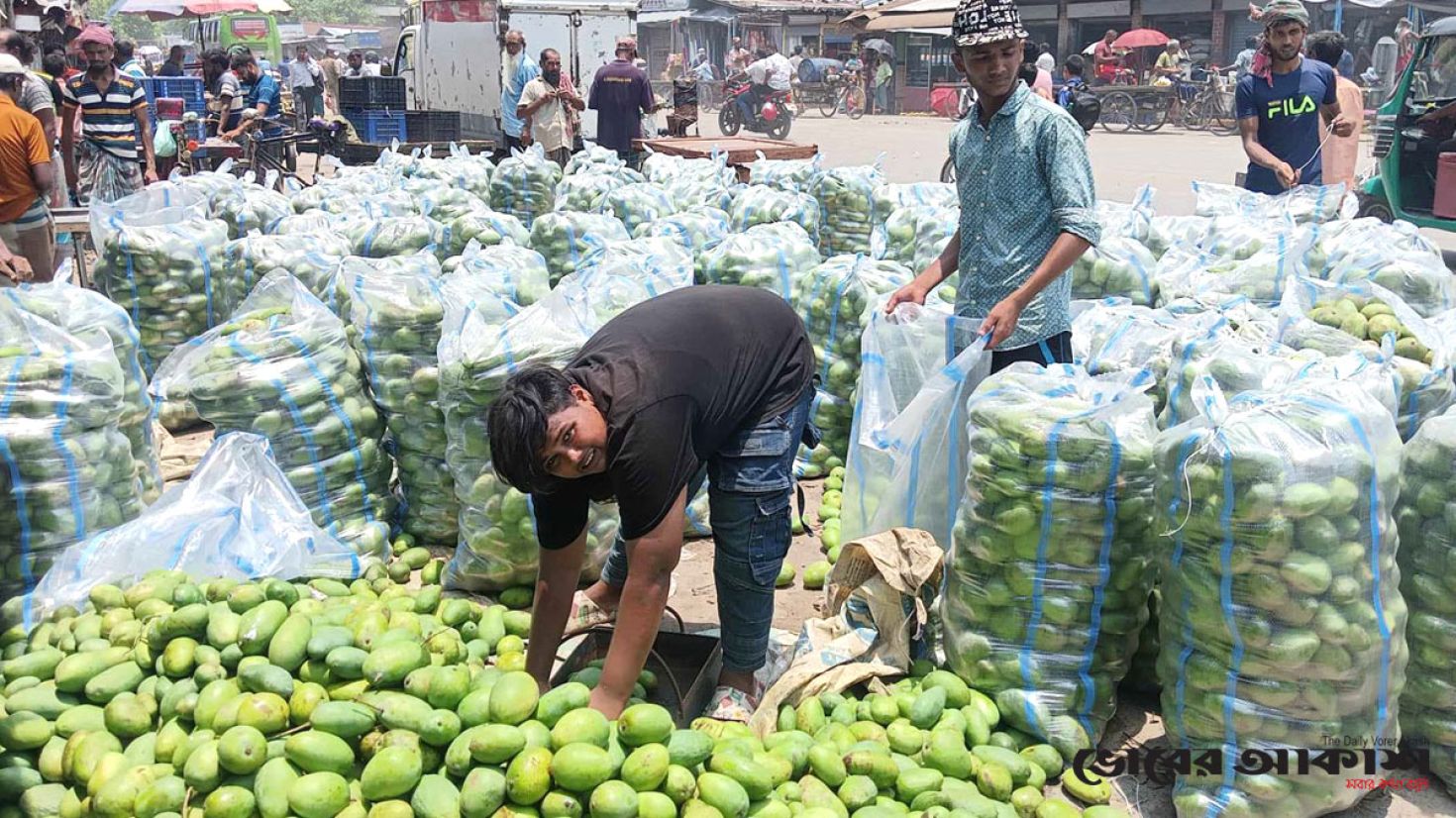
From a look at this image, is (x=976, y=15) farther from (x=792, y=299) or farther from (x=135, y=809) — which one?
(x=135, y=809)

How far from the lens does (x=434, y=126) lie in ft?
49.0

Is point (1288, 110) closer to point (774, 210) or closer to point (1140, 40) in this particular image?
point (774, 210)

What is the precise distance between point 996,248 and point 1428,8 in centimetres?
3006

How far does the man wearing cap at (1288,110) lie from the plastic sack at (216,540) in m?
5.06

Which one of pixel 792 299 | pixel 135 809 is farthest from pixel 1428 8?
pixel 135 809

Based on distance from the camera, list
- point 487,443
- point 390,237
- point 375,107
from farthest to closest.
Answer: point 375,107 < point 390,237 < point 487,443

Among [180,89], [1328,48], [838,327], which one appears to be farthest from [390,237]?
[180,89]

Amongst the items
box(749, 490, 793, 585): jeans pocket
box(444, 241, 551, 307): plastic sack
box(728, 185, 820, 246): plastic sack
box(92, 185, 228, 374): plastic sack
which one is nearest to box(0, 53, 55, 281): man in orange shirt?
box(92, 185, 228, 374): plastic sack

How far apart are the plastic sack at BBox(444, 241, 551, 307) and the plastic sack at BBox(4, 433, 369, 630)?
1.17m

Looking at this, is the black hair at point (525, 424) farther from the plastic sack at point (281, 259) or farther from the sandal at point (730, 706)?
the plastic sack at point (281, 259)

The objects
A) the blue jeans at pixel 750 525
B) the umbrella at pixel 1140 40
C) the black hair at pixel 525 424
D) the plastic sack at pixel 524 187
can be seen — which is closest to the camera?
the black hair at pixel 525 424

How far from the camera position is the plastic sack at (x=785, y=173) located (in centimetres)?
796

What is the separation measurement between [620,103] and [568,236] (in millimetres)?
5137

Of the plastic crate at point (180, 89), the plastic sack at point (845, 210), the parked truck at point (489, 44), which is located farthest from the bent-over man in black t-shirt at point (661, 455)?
the plastic crate at point (180, 89)
